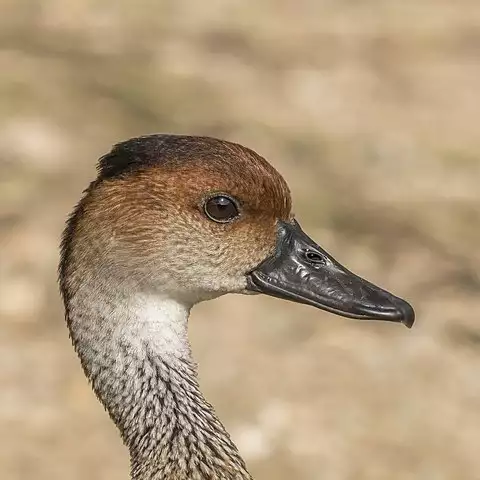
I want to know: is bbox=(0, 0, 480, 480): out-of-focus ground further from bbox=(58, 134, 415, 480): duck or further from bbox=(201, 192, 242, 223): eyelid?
bbox=(201, 192, 242, 223): eyelid

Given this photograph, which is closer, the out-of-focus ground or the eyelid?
the eyelid

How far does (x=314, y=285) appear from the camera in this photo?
309 cm

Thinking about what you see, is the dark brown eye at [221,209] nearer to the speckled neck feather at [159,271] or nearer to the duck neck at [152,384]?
the speckled neck feather at [159,271]

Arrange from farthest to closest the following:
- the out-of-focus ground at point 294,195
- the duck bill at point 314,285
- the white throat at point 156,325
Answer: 1. the out-of-focus ground at point 294,195
2. the duck bill at point 314,285
3. the white throat at point 156,325

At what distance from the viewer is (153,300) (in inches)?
115

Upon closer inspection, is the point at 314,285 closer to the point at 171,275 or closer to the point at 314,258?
the point at 314,258

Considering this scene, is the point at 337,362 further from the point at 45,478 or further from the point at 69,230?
the point at 69,230

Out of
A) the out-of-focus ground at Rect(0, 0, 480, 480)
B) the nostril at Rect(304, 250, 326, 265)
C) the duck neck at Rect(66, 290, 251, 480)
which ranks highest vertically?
the out-of-focus ground at Rect(0, 0, 480, 480)

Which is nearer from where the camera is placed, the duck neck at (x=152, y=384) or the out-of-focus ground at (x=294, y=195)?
the duck neck at (x=152, y=384)

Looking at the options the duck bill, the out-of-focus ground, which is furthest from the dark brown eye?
the out-of-focus ground

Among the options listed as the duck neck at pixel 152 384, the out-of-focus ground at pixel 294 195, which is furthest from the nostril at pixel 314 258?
the out-of-focus ground at pixel 294 195

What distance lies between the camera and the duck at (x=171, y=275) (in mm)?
2887

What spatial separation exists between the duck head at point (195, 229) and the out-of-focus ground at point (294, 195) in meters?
1.73

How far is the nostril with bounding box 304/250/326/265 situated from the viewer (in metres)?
3.11
